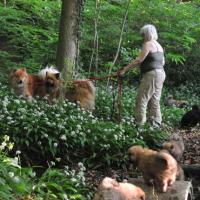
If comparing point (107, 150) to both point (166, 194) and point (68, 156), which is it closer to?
point (68, 156)

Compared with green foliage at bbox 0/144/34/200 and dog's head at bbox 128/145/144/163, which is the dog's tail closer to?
dog's head at bbox 128/145/144/163

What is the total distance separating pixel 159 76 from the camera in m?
10.9

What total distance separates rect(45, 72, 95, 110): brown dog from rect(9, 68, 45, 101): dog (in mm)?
276

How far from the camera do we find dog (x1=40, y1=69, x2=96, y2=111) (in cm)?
1170

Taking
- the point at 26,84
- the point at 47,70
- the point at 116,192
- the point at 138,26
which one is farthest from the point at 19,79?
the point at 138,26

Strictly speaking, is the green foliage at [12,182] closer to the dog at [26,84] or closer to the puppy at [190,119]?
the dog at [26,84]

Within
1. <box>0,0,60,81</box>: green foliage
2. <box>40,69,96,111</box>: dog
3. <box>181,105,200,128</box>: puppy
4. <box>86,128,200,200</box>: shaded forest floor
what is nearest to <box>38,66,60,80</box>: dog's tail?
<box>40,69,96,111</box>: dog

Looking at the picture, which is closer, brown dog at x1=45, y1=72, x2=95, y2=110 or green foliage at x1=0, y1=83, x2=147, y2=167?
green foliage at x1=0, y1=83, x2=147, y2=167

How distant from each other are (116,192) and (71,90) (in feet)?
20.0

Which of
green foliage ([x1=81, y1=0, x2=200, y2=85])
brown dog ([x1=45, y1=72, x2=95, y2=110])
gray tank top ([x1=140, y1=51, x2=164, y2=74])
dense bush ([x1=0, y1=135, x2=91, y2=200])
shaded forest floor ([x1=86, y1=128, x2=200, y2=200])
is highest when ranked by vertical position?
green foliage ([x1=81, y1=0, x2=200, y2=85])

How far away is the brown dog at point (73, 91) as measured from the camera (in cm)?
1171

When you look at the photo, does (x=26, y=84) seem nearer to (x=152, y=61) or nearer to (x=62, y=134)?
(x=152, y=61)

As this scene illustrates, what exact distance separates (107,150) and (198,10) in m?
12.5

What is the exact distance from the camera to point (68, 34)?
12.5m
